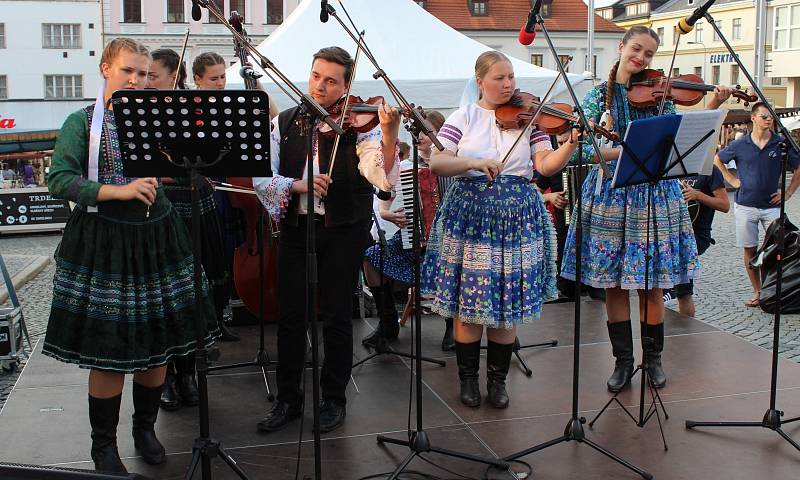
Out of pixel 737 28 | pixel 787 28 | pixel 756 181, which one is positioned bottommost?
pixel 756 181

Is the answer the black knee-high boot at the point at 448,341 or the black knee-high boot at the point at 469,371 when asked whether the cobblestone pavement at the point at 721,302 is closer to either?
the black knee-high boot at the point at 448,341

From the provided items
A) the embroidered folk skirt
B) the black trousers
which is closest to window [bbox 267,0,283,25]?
the embroidered folk skirt

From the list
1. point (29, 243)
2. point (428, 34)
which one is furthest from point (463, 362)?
point (29, 243)

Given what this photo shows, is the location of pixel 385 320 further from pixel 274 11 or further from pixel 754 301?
pixel 274 11

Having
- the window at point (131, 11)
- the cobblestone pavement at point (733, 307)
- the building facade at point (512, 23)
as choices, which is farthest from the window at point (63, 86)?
the cobblestone pavement at point (733, 307)

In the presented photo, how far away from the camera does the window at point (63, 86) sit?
40.8 metres

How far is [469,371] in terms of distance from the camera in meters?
4.55

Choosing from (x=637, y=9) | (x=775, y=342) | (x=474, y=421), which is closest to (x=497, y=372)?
(x=474, y=421)

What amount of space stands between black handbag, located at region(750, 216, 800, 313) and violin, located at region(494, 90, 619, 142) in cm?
405

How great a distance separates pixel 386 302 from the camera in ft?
19.3

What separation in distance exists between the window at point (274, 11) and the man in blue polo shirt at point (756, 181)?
34.5 meters

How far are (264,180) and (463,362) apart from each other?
4.83 feet

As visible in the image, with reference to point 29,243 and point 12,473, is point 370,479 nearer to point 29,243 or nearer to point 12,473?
point 12,473

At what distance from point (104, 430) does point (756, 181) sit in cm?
643
